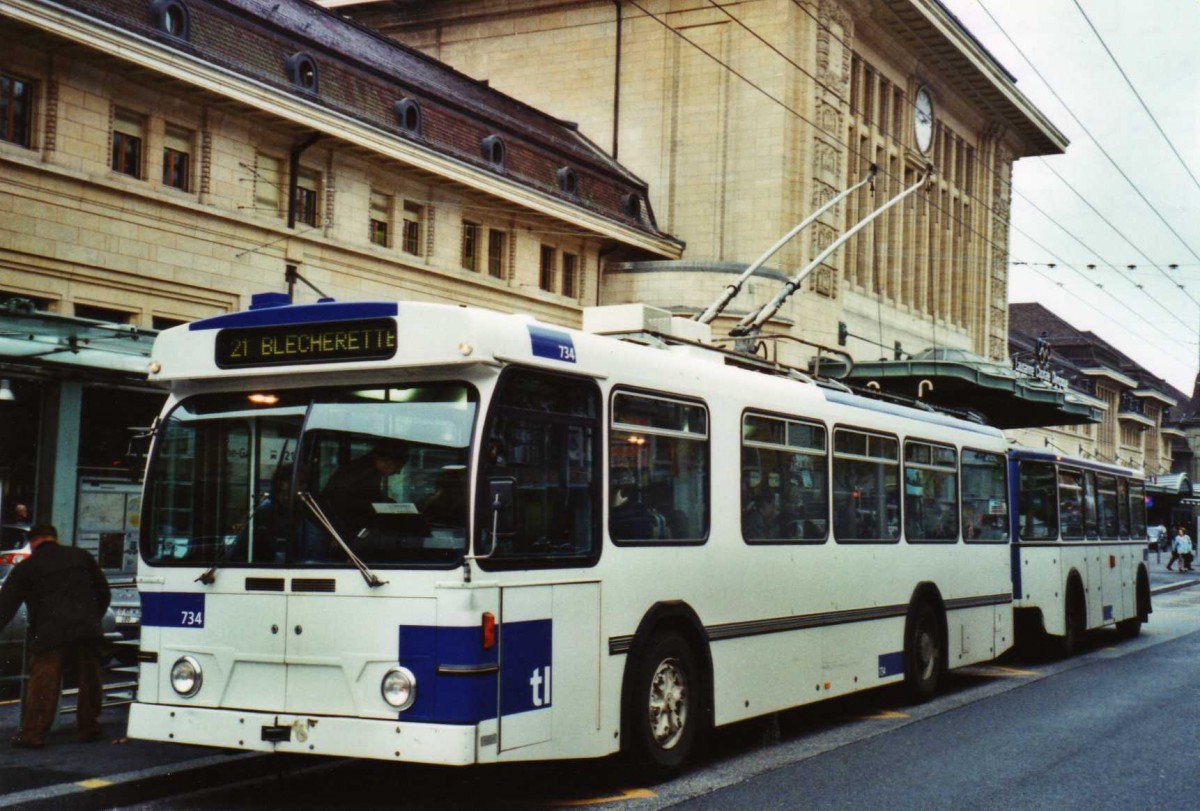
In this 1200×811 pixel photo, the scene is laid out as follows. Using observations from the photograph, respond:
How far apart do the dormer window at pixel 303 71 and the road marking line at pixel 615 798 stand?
742 inches

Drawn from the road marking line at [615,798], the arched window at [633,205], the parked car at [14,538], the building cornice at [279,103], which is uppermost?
the arched window at [633,205]

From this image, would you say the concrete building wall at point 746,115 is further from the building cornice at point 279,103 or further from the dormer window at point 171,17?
the dormer window at point 171,17

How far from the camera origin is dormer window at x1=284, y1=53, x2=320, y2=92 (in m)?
25.4

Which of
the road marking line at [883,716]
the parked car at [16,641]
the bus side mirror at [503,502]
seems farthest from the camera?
the parked car at [16,641]

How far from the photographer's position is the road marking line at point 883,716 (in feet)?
42.2

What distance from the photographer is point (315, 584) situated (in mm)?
8047

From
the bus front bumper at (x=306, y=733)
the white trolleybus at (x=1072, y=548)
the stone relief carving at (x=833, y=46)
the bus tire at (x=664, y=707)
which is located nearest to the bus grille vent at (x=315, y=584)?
the bus front bumper at (x=306, y=733)

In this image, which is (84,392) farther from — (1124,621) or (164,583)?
(1124,621)

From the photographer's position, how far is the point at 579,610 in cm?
859

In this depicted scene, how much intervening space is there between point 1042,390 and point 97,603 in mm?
29113

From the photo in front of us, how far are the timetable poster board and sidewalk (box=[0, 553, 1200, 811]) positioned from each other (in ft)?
35.9

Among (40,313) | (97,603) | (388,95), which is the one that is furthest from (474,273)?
(97,603)

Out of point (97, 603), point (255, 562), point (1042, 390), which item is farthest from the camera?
point (1042, 390)

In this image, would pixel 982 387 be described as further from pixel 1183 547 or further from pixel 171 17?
pixel 171 17
